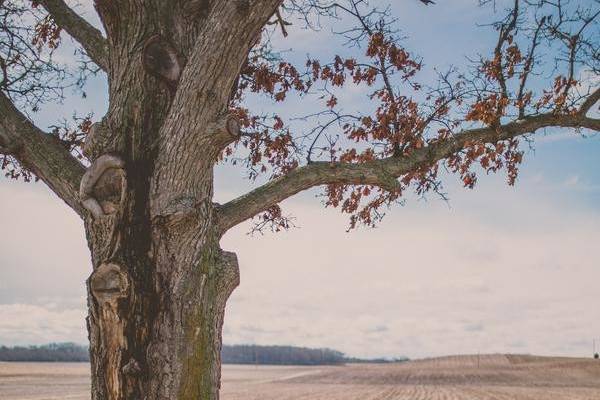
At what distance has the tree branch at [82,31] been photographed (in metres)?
5.46

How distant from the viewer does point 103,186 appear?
460 cm

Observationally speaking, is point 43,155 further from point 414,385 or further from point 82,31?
point 414,385

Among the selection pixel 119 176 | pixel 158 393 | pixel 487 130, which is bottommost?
pixel 158 393

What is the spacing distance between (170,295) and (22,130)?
189 centimetres

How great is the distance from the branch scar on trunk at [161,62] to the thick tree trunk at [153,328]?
1337 millimetres

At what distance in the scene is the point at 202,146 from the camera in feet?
15.1

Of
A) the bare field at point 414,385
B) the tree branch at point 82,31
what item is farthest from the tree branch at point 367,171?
the bare field at point 414,385

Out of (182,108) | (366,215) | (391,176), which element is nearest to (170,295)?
(182,108)

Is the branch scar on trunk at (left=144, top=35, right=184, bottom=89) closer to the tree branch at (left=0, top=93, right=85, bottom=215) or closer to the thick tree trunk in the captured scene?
the tree branch at (left=0, top=93, right=85, bottom=215)

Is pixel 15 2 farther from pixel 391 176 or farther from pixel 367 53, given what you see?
pixel 391 176

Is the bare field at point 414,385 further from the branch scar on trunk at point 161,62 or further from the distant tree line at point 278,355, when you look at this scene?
the distant tree line at point 278,355

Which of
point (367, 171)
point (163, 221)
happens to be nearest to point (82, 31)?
point (163, 221)

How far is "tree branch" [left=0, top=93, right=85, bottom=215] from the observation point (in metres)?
4.95

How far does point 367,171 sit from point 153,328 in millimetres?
2413
